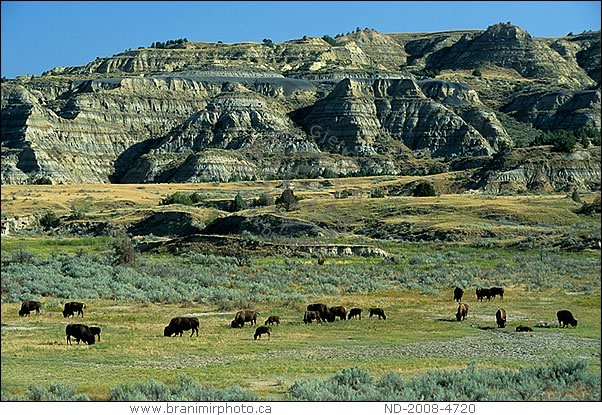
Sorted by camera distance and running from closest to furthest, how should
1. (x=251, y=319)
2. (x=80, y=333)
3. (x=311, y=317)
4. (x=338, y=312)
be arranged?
(x=80, y=333) < (x=251, y=319) < (x=311, y=317) < (x=338, y=312)

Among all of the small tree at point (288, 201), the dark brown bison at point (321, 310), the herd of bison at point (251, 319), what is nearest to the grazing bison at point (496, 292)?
the herd of bison at point (251, 319)

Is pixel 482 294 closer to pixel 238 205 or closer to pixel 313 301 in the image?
pixel 313 301

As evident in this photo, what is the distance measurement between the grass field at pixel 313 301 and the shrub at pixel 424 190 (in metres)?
18.1

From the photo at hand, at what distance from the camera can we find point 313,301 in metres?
35.5

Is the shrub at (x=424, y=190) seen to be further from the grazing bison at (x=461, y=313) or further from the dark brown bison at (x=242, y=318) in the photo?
the dark brown bison at (x=242, y=318)

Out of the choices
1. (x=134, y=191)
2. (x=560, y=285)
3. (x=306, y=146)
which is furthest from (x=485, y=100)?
(x=560, y=285)

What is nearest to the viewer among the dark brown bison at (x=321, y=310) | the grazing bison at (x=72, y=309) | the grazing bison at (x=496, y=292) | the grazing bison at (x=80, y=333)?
the grazing bison at (x=80, y=333)

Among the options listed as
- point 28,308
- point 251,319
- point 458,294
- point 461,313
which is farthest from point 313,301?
point 28,308

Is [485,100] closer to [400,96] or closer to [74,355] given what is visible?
[400,96]

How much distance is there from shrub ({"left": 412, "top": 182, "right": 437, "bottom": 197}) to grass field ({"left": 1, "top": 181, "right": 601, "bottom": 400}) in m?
18.1

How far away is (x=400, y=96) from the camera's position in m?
171

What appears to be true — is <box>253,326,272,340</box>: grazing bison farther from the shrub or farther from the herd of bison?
the shrub

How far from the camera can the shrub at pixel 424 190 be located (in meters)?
98.8

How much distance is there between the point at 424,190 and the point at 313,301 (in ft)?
213
